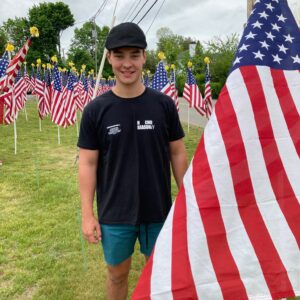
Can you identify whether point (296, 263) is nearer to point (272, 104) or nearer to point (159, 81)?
point (272, 104)

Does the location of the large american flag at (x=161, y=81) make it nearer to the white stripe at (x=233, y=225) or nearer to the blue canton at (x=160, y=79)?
the blue canton at (x=160, y=79)

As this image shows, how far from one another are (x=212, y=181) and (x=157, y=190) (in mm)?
652

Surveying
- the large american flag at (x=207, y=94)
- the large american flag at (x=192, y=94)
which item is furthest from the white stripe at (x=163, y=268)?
the large american flag at (x=192, y=94)

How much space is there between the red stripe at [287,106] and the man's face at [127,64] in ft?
2.46

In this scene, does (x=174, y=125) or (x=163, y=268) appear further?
(x=174, y=125)

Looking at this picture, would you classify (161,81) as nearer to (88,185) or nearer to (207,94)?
(207,94)

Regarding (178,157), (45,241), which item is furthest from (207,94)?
(178,157)

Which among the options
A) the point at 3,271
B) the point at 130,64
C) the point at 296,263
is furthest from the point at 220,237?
the point at 3,271

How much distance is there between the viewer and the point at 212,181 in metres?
1.89

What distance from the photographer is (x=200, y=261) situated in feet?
6.01

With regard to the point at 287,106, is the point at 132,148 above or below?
below

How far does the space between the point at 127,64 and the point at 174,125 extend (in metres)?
0.46

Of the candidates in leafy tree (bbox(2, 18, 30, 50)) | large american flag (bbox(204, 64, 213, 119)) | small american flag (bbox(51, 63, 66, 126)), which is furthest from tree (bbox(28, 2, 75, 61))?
large american flag (bbox(204, 64, 213, 119))

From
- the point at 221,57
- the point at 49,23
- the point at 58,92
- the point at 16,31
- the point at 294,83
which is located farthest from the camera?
the point at 49,23
